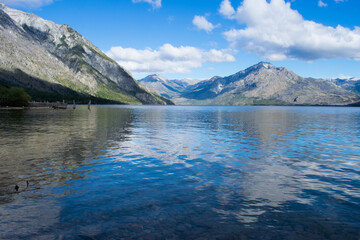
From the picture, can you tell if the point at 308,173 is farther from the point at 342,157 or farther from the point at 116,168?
the point at 116,168

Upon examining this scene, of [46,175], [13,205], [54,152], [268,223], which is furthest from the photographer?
[54,152]

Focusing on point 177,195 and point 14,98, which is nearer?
point 177,195

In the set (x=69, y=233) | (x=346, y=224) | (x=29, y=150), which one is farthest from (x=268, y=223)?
(x=29, y=150)

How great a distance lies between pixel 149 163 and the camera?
24469 millimetres

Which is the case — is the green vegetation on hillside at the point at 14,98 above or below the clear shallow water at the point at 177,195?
above

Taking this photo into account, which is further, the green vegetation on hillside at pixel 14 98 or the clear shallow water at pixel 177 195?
the green vegetation on hillside at pixel 14 98

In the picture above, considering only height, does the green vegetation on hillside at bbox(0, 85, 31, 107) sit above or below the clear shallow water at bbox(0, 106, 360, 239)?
above

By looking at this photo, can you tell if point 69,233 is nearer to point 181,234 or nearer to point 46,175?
point 181,234

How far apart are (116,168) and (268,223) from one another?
13990 mm

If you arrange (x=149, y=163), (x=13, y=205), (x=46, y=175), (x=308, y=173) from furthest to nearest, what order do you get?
(x=149, y=163)
(x=308, y=173)
(x=46, y=175)
(x=13, y=205)

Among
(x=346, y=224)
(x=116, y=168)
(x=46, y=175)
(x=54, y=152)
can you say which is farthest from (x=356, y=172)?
(x=54, y=152)

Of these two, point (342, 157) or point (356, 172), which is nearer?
point (356, 172)

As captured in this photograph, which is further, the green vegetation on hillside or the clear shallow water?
the green vegetation on hillside

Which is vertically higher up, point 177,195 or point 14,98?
point 14,98
